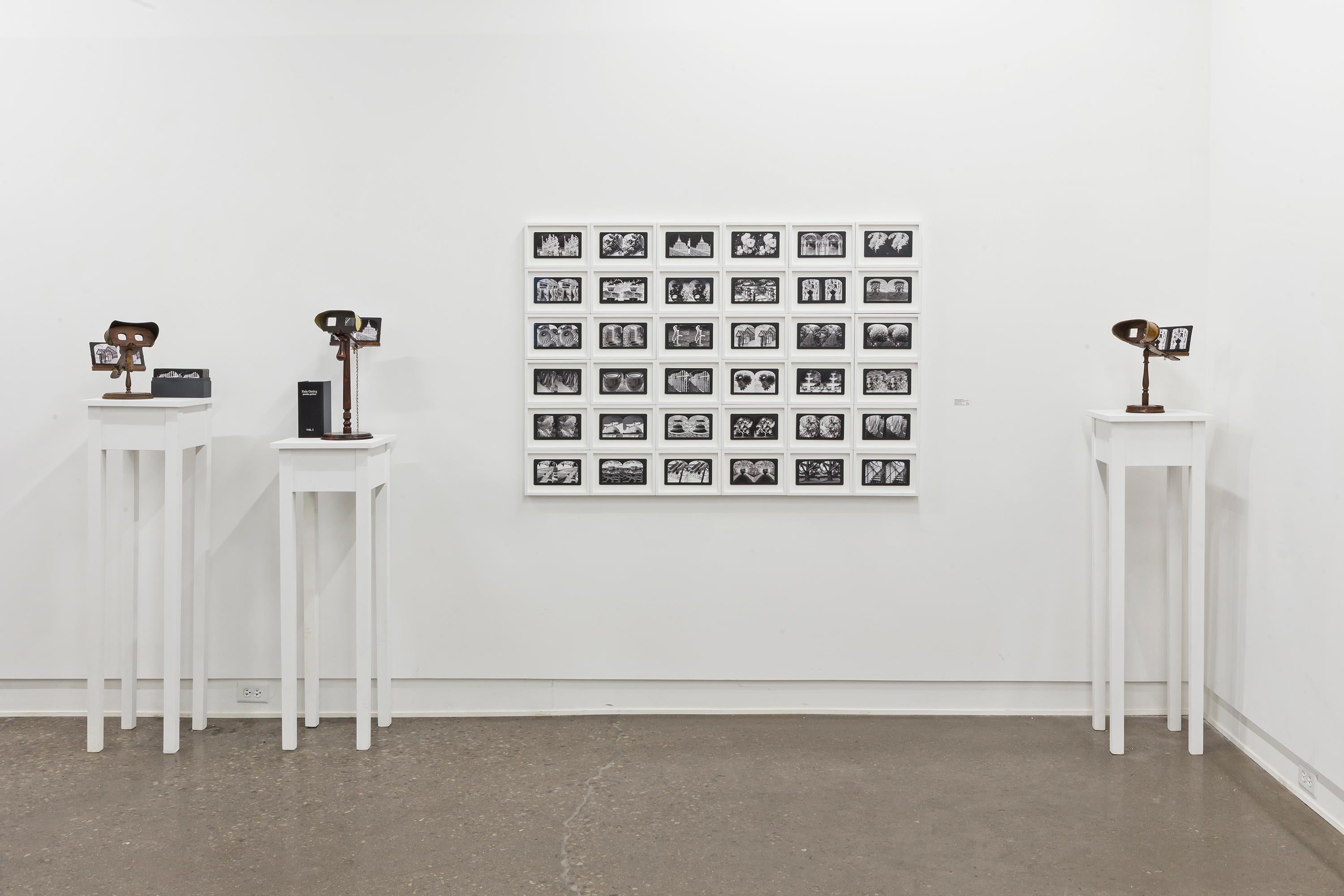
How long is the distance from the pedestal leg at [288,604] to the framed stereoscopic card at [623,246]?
1.39m

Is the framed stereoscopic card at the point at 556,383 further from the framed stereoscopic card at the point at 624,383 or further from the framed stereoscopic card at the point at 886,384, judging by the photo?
the framed stereoscopic card at the point at 886,384

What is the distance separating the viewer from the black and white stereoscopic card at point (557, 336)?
11.9 ft

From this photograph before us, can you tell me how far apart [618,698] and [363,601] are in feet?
3.49

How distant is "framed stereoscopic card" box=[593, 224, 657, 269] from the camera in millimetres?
3600

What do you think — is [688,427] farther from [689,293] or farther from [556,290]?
[556,290]

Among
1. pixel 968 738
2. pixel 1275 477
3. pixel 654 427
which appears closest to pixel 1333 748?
pixel 1275 477

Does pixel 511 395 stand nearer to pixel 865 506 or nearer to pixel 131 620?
pixel 865 506

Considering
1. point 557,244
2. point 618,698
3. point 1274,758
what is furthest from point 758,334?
point 1274,758

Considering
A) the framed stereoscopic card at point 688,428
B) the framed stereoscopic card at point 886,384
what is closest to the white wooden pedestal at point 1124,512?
the framed stereoscopic card at point 886,384

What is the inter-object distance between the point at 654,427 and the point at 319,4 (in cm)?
209

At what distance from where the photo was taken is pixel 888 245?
11.8 feet

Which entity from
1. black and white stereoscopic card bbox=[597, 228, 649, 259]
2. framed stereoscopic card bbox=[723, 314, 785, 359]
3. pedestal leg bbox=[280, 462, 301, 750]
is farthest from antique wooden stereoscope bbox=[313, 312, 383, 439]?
framed stereoscopic card bbox=[723, 314, 785, 359]

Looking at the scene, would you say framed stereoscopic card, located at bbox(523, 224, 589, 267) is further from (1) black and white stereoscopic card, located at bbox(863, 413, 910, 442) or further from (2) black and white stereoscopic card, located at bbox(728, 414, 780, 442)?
(1) black and white stereoscopic card, located at bbox(863, 413, 910, 442)

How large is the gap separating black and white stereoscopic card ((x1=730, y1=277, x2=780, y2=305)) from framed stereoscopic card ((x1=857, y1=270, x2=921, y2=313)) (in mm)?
332
